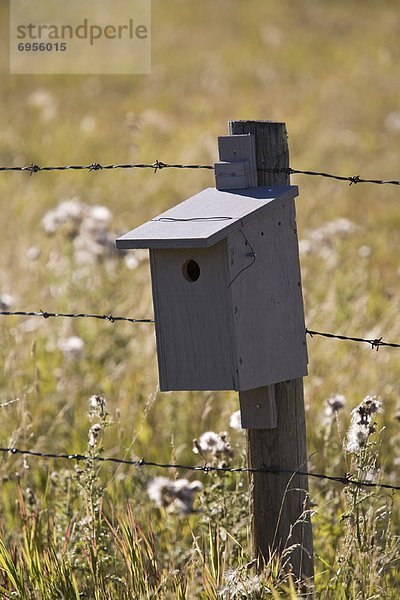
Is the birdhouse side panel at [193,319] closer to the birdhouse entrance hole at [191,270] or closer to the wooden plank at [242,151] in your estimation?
the birdhouse entrance hole at [191,270]

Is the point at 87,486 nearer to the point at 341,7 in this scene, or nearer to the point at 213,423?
the point at 213,423

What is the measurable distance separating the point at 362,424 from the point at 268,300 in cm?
44

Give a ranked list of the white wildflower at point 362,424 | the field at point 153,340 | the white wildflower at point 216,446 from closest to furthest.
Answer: the white wildflower at point 362,424
the field at point 153,340
the white wildflower at point 216,446

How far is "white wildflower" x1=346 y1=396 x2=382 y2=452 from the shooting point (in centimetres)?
274

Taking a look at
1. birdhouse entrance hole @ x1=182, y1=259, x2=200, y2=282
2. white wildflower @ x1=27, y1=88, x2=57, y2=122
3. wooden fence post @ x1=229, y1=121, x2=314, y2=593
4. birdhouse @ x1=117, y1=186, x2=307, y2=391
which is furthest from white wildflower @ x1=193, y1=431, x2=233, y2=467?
white wildflower @ x1=27, y1=88, x2=57, y2=122

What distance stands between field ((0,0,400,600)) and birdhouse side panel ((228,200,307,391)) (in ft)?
0.98

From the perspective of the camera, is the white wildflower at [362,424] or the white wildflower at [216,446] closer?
the white wildflower at [362,424]

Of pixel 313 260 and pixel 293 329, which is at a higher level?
pixel 313 260

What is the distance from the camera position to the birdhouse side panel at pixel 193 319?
2.70 metres

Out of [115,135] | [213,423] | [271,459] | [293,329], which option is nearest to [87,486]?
[271,459]

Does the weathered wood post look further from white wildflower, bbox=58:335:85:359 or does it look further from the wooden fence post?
white wildflower, bbox=58:335:85:359

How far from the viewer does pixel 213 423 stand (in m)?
4.72

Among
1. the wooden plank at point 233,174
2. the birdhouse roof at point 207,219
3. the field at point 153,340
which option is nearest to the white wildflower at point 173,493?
the field at point 153,340

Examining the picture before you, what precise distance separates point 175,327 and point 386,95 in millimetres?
11990
